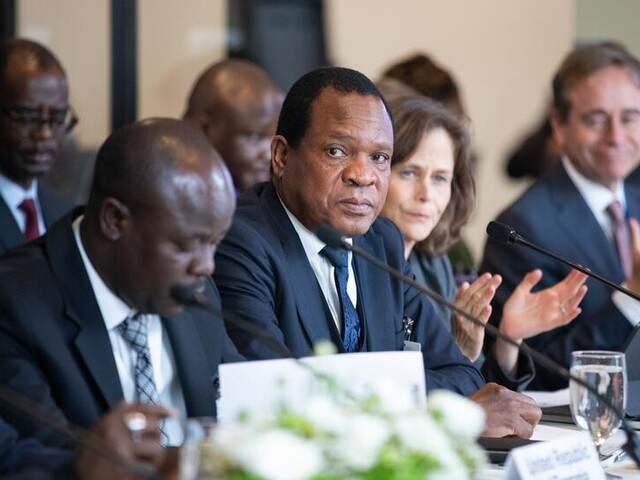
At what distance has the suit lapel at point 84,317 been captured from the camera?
2273 millimetres

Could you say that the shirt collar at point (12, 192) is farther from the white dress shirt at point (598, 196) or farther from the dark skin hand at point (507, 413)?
the dark skin hand at point (507, 413)

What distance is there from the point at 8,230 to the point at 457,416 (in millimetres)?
2898

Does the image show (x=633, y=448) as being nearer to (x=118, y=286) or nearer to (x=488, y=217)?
(x=118, y=286)

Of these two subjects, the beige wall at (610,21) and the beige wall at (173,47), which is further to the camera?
the beige wall at (610,21)

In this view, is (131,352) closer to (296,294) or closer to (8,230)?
(296,294)

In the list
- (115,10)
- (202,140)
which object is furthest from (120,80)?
(202,140)

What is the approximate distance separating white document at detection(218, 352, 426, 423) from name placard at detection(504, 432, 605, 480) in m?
0.16

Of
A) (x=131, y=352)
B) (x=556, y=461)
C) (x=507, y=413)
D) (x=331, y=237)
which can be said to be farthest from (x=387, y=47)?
(x=556, y=461)

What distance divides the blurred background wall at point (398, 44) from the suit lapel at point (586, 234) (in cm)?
207

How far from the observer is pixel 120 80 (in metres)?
5.84

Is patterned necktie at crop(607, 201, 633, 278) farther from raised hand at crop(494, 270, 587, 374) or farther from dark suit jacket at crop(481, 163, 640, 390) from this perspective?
raised hand at crop(494, 270, 587, 374)

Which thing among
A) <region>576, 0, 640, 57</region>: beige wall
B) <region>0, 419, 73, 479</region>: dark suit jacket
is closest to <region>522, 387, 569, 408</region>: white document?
<region>0, 419, 73, 479</region>: dark suit jacket

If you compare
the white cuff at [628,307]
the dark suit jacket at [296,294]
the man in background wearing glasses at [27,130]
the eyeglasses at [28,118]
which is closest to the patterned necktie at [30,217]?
the man in background wearing glasses at [27,130]

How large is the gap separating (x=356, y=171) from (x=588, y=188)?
1.72 meters
